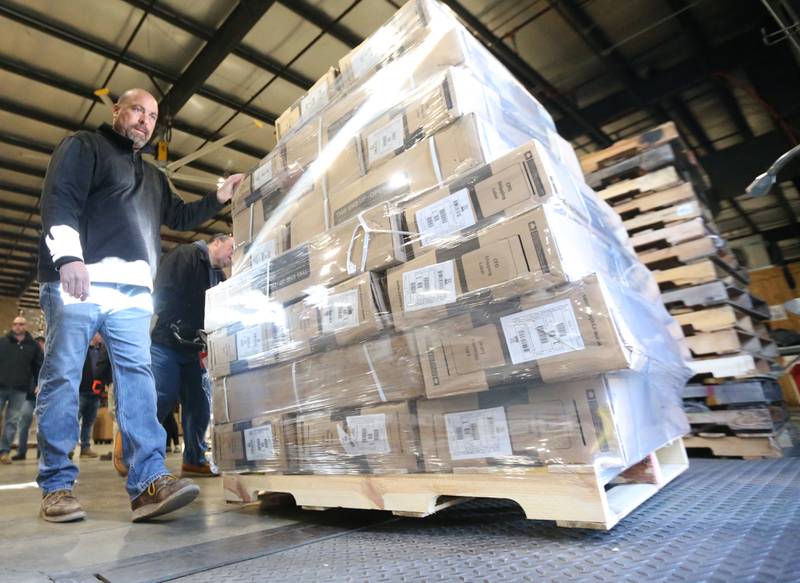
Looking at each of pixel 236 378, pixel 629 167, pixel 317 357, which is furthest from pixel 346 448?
pixel 629 167

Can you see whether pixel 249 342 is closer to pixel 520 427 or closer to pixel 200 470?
pixel 520 427

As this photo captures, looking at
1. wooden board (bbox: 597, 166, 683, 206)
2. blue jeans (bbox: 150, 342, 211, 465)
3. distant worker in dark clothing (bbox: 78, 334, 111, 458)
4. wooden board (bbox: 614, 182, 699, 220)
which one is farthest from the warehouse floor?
distant worker in dark clothing (bbox: 78, 334, 111, 458)

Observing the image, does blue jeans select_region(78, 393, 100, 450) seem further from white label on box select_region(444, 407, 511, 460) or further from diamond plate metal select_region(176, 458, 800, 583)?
white label on box select_region(444, 407, 511, 460)

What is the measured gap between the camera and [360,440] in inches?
65.9

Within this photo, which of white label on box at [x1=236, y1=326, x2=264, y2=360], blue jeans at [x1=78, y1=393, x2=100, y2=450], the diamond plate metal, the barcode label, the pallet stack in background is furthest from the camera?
blue jeans at [x1=78, y1=393, x2=100, y2=450]

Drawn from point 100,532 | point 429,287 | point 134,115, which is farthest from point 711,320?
point 134,115

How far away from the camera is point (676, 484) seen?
197 cm

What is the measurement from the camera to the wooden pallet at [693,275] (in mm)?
2977

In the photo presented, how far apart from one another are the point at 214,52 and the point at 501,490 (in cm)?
646

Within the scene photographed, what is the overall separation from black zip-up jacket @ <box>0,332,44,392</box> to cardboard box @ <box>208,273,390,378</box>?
16.2ft

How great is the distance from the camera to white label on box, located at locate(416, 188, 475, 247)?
1.57m

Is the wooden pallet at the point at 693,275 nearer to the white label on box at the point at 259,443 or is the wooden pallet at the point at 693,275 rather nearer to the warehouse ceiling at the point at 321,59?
the white label on box at the point at 259,443

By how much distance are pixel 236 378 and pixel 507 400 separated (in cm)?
143

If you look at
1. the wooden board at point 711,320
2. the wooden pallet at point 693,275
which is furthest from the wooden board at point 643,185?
the wooden board at point 711,320
